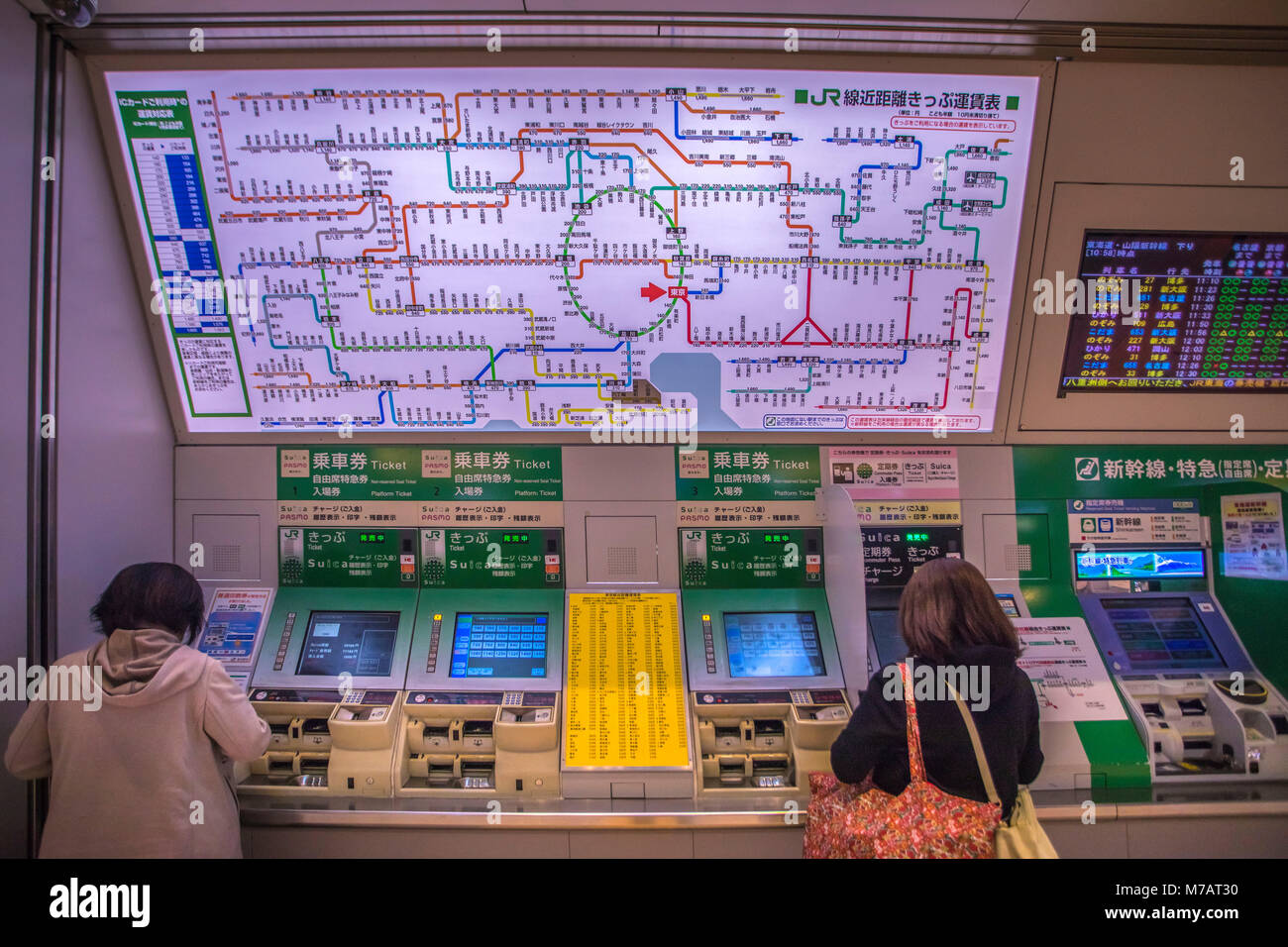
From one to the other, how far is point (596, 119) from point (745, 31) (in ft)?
1.94

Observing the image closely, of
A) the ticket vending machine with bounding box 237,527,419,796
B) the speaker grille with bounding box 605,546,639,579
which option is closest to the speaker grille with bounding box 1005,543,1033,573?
the speaker grille with bounding box 605,546,639,579

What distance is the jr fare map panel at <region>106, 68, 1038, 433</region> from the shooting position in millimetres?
2684

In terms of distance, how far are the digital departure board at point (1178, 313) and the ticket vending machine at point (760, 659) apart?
53.2 inches

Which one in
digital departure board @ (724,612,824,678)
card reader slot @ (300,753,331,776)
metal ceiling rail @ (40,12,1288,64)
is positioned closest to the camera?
metal ceiling rail @ (40,12,1288,64)

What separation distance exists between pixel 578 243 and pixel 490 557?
1.29 m

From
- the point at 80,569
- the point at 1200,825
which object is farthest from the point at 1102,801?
the point at 80,569

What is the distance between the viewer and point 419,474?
10.0 ft

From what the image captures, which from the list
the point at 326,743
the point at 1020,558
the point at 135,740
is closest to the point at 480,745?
the point at 326,743

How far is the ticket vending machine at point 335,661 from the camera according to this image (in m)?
2.55

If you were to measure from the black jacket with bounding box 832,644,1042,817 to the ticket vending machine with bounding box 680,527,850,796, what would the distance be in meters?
0.47

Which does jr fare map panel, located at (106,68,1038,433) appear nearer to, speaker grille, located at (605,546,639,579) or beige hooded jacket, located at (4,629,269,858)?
speaker grille, located at (605,546,639,579)

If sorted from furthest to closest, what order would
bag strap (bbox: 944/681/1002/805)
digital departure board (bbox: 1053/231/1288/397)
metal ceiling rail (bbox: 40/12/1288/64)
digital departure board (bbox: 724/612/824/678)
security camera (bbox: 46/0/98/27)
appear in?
digital departure board (bbox: 1053/231/1288/397), digital departure board (bbox: 724/612/824/678), metal ceiling rail (bbox: 40/12/1288/64), security camera (bbox: 46/0/98/27), bag strap (bbox: 944/681/1002/805)

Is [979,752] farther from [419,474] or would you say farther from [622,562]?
[419,474]

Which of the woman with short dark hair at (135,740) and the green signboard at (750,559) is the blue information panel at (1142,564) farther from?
the woman with short dark hair at (135,740)
